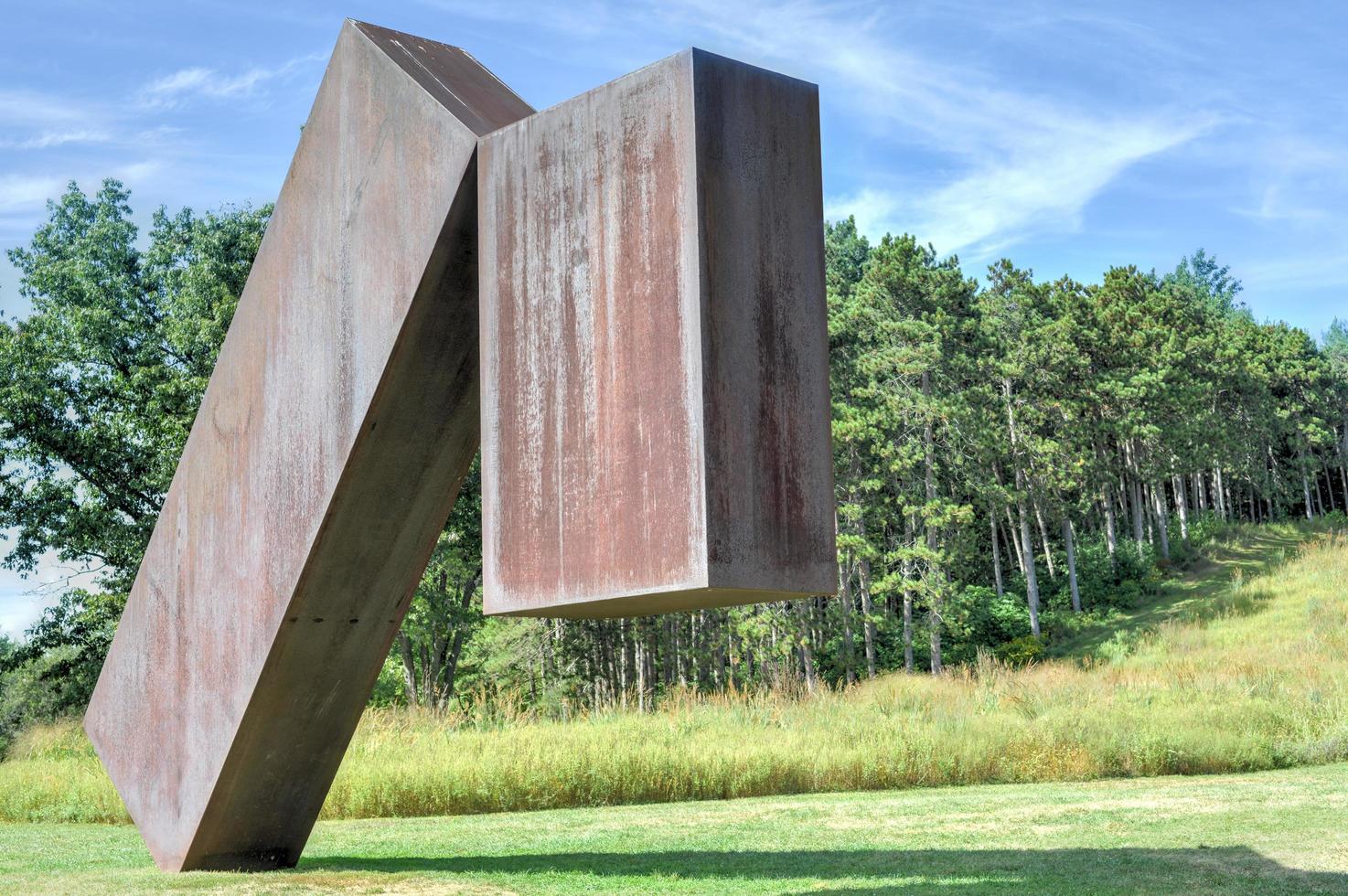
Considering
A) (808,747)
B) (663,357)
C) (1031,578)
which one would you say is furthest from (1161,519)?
(663,357)

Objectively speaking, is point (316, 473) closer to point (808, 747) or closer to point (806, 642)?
point (808, 747)

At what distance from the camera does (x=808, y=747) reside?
36.8 feet

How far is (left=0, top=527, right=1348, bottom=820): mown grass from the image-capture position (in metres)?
10.3

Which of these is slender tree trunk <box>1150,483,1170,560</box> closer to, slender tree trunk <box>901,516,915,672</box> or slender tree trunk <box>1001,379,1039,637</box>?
slender tree trunk <box>1001,379,1039,637</box>

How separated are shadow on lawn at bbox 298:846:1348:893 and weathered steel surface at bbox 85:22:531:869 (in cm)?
83

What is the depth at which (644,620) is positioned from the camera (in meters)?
29.7

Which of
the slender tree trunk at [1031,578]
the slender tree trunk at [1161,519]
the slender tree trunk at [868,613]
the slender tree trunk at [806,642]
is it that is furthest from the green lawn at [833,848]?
the slender tree trunk at [1161,519]

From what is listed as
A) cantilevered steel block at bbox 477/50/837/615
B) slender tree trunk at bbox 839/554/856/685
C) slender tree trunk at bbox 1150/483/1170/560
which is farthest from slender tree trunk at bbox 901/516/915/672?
cantilevered steel block at bbox 477/50/837/615

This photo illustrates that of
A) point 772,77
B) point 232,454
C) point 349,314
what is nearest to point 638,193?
point 772,77

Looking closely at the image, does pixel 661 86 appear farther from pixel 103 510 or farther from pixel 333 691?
pixel 103 510

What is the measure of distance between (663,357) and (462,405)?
1603 millimetres

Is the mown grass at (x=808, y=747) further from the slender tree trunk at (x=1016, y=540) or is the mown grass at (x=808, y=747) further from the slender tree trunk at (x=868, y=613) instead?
the slender tree trunk at (x=1016, y=540)

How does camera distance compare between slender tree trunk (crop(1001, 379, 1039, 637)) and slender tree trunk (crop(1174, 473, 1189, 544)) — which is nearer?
slender tree trunk (crop(1001, 379, 1039, 637))

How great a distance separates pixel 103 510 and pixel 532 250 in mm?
18605
